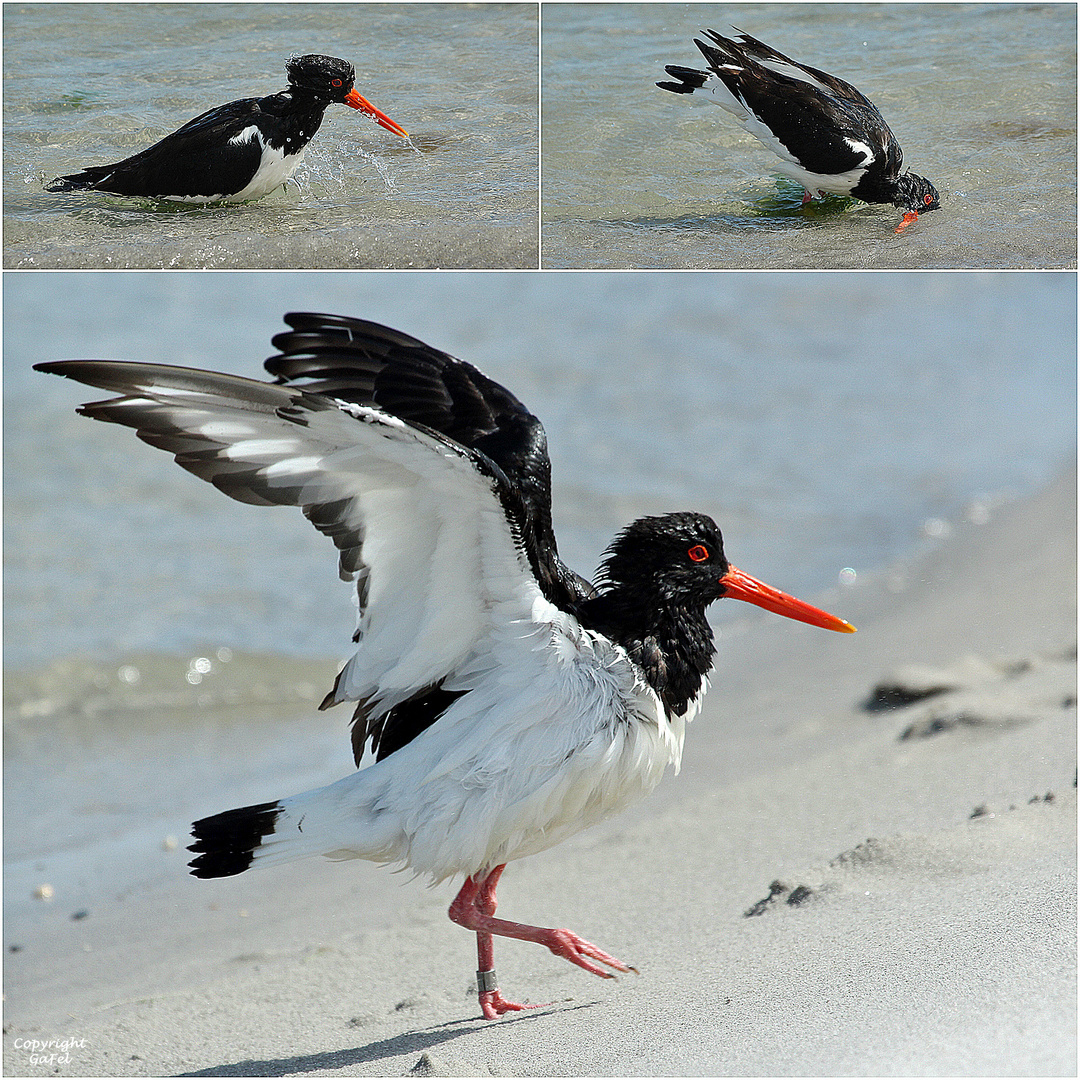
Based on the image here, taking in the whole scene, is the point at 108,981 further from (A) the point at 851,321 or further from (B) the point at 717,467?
(A) the point at 851,321

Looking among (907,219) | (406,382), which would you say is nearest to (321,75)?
(406,382)

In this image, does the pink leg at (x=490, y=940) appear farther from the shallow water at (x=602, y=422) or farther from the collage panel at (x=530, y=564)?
the shallow water at (x=602, y=422)

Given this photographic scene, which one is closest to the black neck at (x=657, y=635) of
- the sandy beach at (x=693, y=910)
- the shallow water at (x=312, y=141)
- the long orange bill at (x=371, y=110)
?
the sandy beach at (x=693, y=910)

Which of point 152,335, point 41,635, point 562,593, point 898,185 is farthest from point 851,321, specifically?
point 562,593

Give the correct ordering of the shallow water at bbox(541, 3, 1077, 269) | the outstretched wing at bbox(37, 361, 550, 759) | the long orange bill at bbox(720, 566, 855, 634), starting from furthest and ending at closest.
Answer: the shallow water at bbox(541, 3, 1077, 269)
the long orange bill at bbox(720, 566, 855, 634)
the outstretched wing at bbox(37, 361, 550, 759)

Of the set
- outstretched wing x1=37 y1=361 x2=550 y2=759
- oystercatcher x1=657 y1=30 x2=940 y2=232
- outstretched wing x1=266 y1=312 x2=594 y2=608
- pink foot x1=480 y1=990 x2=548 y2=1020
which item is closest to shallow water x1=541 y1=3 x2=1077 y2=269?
oystercatcher x1=657 y1=30 x2=940 y2=232

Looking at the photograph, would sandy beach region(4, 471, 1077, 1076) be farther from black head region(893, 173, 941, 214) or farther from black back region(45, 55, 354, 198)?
black back region(45, 55, 354, 198)

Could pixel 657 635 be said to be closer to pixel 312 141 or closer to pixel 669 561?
pixel 669 561
